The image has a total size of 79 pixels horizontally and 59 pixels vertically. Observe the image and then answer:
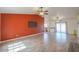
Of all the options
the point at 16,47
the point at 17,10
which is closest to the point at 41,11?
the point at 17,10

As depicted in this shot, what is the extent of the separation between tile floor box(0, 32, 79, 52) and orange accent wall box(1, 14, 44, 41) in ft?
0.41

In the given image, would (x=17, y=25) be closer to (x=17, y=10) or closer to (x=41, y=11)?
(x=17, y=10)

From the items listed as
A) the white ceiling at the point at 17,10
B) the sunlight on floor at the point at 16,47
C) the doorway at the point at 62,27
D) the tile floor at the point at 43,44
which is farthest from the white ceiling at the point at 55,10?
the sunlight on floor at the point at 16,47

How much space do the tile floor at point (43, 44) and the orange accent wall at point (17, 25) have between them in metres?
0.13

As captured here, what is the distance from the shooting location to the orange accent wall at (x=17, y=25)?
2256 millimetres

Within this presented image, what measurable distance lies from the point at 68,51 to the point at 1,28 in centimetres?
131

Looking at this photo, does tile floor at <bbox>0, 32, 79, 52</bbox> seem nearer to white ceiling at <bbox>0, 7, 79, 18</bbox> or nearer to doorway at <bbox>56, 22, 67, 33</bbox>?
doorway at <bbox>56, 22, 67, 33</bbox>

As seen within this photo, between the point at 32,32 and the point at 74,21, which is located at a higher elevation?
the point at 74,21

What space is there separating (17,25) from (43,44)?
2.00ft
